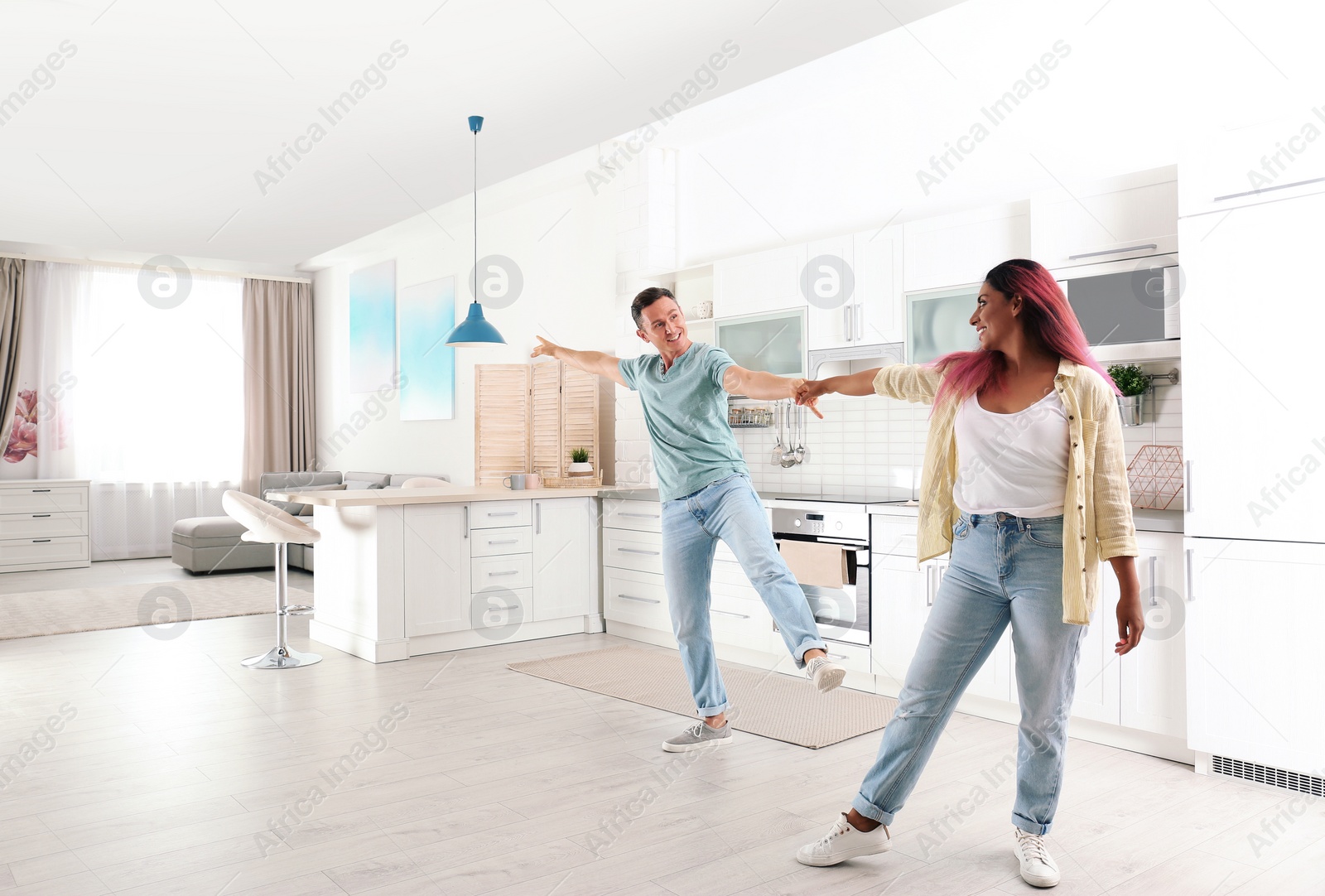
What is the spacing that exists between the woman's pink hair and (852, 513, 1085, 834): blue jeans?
0.34 meters

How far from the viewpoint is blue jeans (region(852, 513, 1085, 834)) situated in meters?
2.23

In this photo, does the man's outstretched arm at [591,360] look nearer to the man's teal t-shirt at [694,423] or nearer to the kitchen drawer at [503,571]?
the man's teal t-shirt at [694,423]

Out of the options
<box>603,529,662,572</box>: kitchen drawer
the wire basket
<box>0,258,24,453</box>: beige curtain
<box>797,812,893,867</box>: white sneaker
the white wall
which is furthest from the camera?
<box>0,258,24,453</box>: beige curtain

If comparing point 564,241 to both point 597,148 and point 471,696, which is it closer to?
point 597,148

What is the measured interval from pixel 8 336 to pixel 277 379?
2532mm

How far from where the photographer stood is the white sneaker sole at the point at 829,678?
107 inches

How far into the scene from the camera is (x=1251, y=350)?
3180 mm

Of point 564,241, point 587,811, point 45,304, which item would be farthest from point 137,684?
point 45,304

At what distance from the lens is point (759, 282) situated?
533 cm

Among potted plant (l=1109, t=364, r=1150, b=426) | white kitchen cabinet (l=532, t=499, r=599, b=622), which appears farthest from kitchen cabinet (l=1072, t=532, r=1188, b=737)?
white kitchen cabinet (l=532, t=499, r=599, b=622)

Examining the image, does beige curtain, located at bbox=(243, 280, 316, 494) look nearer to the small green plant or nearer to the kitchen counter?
the kitchen counter

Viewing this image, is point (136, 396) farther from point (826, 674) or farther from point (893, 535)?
point (826, 674)

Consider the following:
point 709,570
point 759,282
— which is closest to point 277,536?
point 709,570

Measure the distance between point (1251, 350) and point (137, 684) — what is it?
484 centimetres
